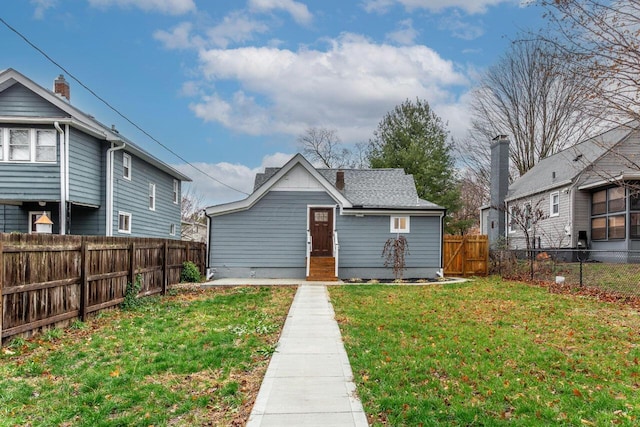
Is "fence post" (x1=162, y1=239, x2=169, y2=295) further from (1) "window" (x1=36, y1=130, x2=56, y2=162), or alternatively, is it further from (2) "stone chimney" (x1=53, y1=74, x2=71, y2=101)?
(2) "stone chimney" (x1=53, y1=74, x2=71, y2=101)

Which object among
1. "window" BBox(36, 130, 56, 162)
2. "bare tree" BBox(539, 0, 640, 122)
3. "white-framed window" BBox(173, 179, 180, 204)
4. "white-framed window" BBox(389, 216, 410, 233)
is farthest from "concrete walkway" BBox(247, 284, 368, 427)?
"white-framed window" BBox(173, 179, 180, 204)

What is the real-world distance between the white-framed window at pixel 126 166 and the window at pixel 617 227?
20.7 m

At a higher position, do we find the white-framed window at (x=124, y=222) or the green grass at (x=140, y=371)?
the white-framed window at (x=124, y=222)

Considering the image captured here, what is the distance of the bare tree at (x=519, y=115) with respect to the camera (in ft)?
93.8

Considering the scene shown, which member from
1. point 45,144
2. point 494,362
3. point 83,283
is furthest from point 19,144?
point 494,362

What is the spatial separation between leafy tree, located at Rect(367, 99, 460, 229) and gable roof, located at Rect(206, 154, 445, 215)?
943 cm

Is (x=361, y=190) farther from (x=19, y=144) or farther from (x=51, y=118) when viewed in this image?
(x=19, y=144)

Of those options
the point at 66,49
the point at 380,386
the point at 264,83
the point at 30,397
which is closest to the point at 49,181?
the point at 66,49

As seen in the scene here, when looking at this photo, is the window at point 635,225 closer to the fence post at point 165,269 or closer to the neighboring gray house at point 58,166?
the fence post at point 165,269

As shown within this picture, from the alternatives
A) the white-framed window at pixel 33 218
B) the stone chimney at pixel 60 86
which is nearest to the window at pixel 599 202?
the white-framed window at pixel 33 218

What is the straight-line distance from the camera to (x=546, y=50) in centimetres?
761

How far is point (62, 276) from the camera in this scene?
6703 millimetres

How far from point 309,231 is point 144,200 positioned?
7850 mm

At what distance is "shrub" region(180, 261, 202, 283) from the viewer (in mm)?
13867
